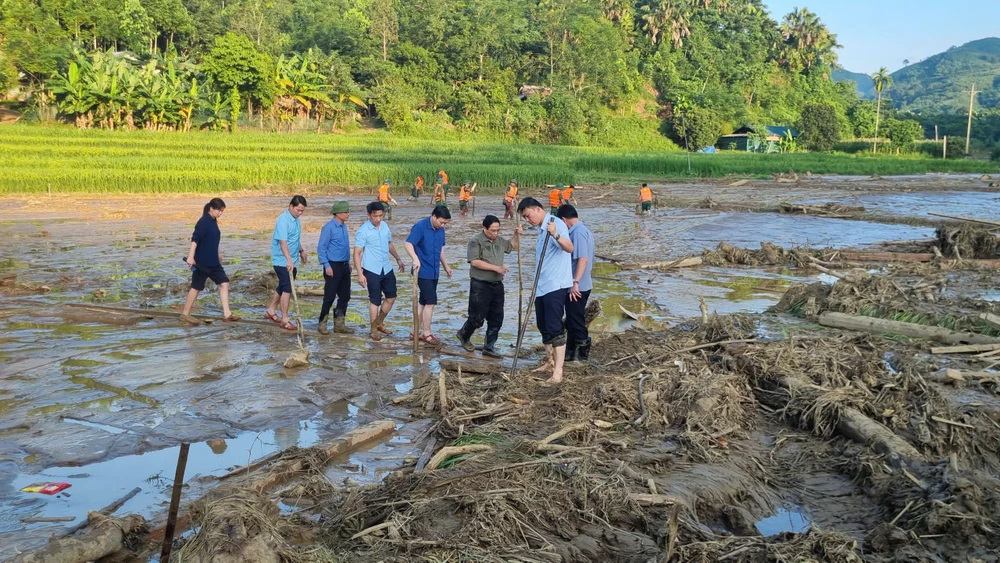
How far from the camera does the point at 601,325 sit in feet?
33.9

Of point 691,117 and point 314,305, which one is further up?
point 691,117

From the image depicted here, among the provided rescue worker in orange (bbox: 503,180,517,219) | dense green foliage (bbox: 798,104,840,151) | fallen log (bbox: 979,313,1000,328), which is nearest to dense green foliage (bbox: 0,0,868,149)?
dense green foliage (bbox: 798,104,840,151)

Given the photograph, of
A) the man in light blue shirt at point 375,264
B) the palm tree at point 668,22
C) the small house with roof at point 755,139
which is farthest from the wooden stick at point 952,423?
the palm tree at point 668,22

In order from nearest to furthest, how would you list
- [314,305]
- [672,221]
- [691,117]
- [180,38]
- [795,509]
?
1. [795,509]
2. [314,305]
3. [672,221]
4. [180,38]
5. [691,117]

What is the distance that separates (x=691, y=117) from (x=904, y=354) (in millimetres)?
64041

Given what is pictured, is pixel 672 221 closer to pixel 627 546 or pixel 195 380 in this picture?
pixel 195 380

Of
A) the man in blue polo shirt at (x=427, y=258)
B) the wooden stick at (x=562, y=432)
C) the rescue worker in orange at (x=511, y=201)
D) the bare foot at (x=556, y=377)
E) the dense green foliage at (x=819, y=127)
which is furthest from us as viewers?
the dense green foliage at (x=819, y=127)

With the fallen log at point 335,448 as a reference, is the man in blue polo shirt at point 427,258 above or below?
above

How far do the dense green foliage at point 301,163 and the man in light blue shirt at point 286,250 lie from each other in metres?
20.3

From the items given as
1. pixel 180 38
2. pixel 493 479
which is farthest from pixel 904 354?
pixel 180 38

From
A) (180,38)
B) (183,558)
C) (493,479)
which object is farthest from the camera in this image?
(180,38)

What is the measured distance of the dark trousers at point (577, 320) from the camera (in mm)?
7781

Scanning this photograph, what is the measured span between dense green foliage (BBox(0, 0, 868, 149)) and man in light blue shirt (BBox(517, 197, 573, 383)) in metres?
42.1

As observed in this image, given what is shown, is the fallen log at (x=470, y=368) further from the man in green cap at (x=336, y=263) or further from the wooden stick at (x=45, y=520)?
the wooden stick at (x=45, y=520)
